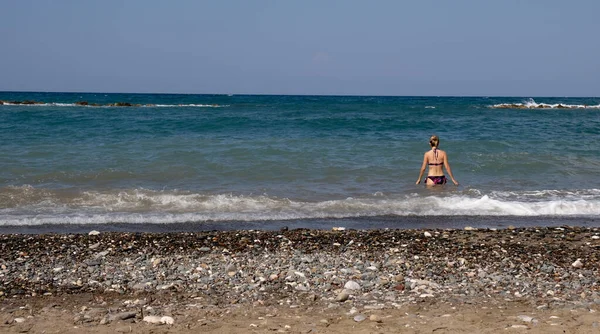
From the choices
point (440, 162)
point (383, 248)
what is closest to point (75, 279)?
point (383, 248)

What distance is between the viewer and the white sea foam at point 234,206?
9727mm

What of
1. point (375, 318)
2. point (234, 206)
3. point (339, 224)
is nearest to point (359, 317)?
point (375, 318)

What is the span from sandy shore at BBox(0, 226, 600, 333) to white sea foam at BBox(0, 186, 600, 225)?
160 centimetres

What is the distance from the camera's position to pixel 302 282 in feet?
19.7

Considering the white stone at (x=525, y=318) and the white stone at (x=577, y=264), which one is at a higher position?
the white stone at (x=525, y=318)

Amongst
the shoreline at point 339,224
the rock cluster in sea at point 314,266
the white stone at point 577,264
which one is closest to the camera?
the rock cluster in sea at point 314,266

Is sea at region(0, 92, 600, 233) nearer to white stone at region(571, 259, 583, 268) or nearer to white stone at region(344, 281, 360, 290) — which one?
white stone at region(571, 259, 583, 268)

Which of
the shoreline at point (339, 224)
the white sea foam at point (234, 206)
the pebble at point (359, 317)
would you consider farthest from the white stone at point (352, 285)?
the white sea foam at point (234, 206)

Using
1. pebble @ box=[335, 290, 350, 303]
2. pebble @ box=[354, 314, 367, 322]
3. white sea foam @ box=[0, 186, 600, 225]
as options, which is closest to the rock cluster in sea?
pebble @ box=[335, 290, 350, 303]

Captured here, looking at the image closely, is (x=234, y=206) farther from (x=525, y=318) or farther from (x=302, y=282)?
(x=525, y=318)

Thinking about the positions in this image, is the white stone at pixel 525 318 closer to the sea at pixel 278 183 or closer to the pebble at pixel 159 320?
the pebble at pixel 159 320

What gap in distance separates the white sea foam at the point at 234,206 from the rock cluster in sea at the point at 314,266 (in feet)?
5.11

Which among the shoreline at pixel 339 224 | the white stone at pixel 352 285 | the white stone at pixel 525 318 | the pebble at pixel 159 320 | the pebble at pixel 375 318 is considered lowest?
the shoreline at pixel 339 224

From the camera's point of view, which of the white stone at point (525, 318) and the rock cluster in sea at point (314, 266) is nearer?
the white stone at point (525, 318)
